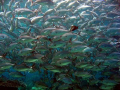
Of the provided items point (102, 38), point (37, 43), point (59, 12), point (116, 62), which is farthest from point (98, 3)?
point (37, 43)

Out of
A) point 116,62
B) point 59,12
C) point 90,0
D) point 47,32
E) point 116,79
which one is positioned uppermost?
point 90,0

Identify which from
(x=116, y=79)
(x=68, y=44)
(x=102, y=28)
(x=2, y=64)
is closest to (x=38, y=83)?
(x=2, y=64)

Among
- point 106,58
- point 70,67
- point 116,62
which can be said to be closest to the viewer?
point 116,62

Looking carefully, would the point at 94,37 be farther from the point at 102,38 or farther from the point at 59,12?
the point at 59,12

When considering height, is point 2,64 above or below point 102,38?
below

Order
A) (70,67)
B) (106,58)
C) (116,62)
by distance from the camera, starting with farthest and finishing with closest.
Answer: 1. (70,67)
2. (106,58)
3. (116,62)

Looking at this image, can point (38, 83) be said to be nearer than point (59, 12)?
Yes

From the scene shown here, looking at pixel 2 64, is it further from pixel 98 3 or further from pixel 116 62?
pixel 98 3

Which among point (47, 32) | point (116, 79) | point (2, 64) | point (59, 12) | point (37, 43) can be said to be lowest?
point (116, 79)

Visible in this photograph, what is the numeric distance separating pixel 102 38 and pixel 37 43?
3.21 meters

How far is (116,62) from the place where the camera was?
5602 millimetres

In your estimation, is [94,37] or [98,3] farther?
[98,3]

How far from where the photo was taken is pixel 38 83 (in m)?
5.84

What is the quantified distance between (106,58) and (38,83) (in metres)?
3.67
